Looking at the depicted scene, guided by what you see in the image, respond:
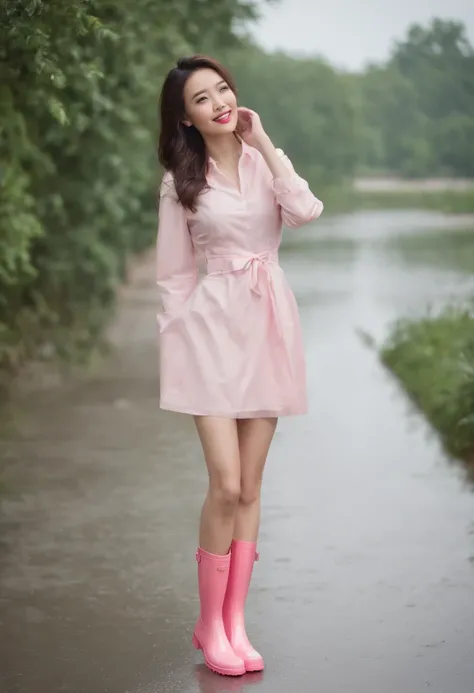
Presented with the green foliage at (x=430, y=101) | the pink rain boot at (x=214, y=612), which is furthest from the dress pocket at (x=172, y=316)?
the green foliage at (x=430, y=101)

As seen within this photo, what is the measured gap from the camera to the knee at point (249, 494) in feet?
17.0

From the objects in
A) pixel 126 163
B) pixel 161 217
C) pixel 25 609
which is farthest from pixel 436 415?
pixel 126 163

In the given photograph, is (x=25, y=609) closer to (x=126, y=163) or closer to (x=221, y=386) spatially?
(x=221, y=386)

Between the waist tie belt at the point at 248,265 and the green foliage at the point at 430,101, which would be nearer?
the waist tie belt at the point at 248,265

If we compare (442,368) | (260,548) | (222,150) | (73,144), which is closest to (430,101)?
(73,144)

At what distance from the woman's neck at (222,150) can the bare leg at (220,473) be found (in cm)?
87

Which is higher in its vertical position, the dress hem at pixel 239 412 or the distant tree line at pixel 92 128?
the distant tree line at pixel 92 128

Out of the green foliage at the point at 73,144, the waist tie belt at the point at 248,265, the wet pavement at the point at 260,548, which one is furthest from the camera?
the green foliage at the point at 73,144

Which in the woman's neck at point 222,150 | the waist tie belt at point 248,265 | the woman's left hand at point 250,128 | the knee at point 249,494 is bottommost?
the knee at point 249,494

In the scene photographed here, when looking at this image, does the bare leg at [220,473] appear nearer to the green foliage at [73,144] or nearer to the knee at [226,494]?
the knee at [226,494]

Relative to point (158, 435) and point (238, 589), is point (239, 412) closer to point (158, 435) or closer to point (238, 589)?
point (238, 589)

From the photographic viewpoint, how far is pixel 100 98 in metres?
11.0

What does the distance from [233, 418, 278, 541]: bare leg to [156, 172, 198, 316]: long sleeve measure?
18.9 inches

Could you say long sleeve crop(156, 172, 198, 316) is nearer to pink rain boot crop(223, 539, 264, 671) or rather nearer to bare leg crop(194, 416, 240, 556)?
bare leg crop(194, 416, 240, 556)
